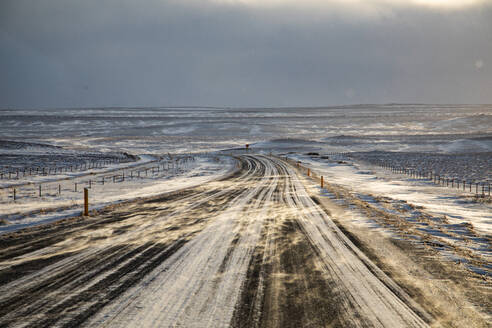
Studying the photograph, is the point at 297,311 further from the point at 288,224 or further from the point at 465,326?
the point at 288,224

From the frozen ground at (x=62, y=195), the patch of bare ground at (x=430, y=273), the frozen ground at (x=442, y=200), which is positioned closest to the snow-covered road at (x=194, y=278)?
the patch of bare ground at (x=430, y=273)

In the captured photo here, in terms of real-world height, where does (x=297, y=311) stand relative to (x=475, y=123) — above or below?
below

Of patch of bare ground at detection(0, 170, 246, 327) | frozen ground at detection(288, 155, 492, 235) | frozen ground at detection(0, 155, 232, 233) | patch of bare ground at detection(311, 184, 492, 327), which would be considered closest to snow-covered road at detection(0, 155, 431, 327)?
patch of bare ground at detection(0, 170, 246, 327)

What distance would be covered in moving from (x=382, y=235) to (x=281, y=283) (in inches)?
215

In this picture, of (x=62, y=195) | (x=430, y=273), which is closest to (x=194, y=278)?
(x=430, y=273)

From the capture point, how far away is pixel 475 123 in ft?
509

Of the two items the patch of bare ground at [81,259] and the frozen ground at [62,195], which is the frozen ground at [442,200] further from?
the frozen ground at [62,195]

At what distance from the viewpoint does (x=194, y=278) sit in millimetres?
7434

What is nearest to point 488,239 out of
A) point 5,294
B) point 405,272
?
point 405,272

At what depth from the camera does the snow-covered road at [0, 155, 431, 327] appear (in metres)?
5.73

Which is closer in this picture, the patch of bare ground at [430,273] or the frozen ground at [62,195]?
the patch of bare ground at [430,273]

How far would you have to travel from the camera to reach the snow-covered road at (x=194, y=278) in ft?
18.8

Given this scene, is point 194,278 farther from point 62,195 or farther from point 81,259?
point 62,195

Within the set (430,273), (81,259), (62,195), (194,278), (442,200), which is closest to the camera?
(194,278)
